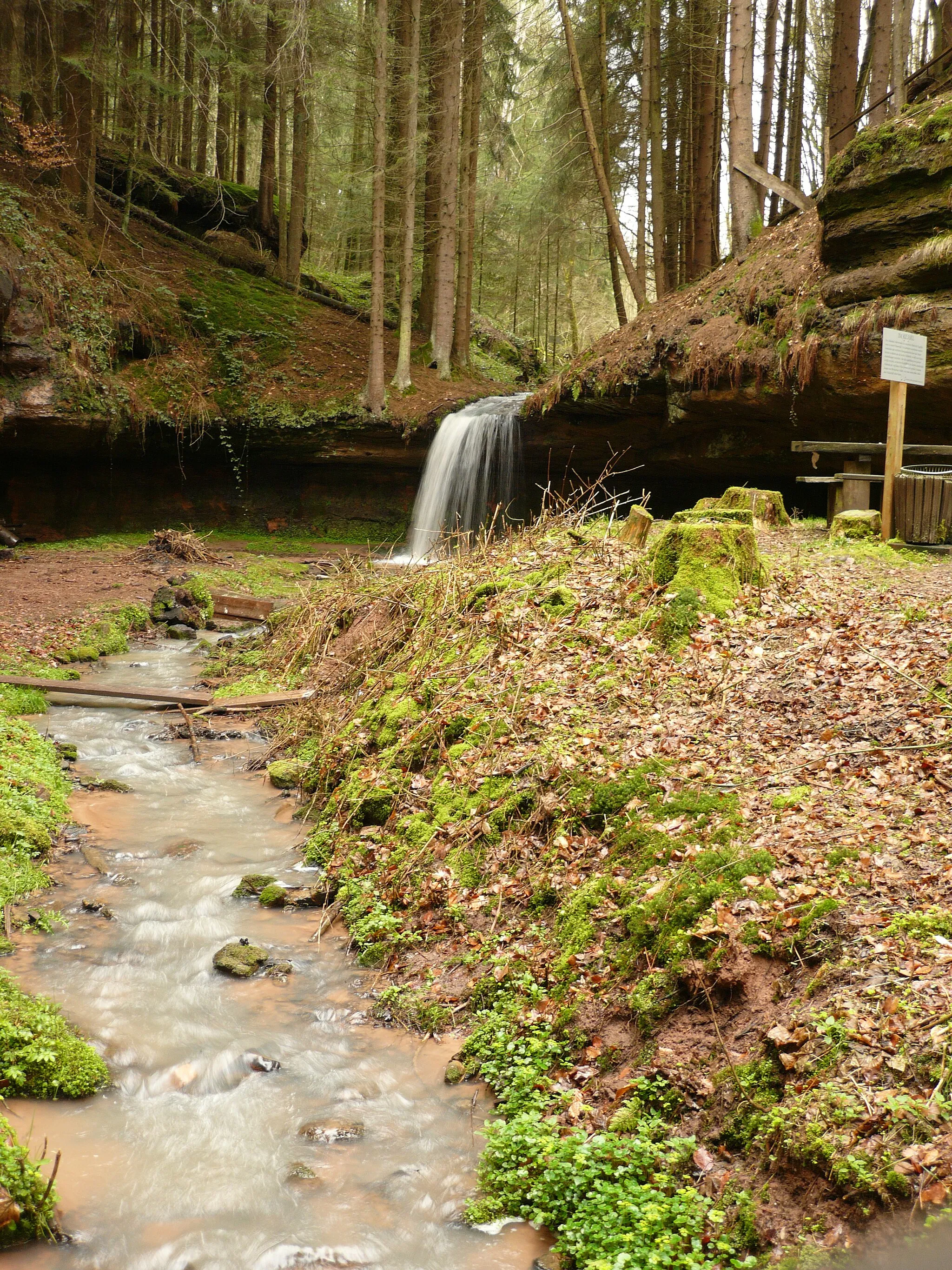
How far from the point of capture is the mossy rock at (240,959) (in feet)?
16.8

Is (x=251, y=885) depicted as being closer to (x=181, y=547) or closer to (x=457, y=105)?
(x=181, y=547)

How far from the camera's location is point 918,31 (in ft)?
89.9

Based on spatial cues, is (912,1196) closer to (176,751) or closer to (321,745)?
(321,745)

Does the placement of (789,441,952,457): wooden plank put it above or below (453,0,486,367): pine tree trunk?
below

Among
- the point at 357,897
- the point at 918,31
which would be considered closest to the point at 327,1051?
the point at 357,897

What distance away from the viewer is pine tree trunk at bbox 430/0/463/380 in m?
20.8

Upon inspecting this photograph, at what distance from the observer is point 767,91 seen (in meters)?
20.2

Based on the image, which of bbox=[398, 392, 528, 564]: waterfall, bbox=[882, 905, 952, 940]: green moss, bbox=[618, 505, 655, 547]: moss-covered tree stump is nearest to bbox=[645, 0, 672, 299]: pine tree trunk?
bbox=[398, 392, 528, 564]: waterfall

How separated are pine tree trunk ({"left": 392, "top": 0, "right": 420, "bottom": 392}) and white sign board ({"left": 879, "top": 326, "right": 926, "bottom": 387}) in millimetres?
12600

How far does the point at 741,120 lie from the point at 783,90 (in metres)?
7.75

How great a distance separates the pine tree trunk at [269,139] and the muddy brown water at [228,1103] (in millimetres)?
19226

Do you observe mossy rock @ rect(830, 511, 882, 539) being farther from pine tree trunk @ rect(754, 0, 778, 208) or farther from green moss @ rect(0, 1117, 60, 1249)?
pine tree trunk @ rect(754, 0, 778, 208)

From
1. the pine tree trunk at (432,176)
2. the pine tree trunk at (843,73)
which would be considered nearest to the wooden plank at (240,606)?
the pine tree trunk at (432,176)

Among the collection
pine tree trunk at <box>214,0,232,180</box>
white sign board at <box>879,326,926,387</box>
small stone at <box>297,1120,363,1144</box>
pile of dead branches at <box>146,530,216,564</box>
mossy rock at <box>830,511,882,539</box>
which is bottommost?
small stone at <box>297,1120,363,1144</box>
